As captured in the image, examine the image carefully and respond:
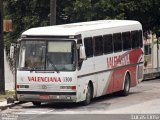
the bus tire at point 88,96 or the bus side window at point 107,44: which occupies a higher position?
the bus side window at point 107,44

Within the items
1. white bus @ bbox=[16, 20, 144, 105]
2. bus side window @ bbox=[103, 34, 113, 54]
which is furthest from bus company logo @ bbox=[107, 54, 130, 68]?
white bus @ bbox=[16, 20, 144, 105]

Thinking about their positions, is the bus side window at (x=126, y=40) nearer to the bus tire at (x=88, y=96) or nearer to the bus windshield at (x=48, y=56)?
the bus tire at (x=88, y=96)

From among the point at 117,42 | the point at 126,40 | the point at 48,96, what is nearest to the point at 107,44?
the point at 117,42

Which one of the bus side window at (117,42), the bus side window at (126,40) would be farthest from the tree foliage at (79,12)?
the bus side window at (117,42)

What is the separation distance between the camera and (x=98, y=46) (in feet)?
73.6

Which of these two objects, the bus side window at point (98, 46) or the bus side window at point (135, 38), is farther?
the bus side window at point (135, 38)

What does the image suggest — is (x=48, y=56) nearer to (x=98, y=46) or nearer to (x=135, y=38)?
(x=98, y=46)

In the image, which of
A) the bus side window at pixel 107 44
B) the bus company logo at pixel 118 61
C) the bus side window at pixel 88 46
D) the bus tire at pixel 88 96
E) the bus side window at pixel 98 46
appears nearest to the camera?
the bus tire at pixel 88 96

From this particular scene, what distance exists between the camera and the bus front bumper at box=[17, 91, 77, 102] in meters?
20.0

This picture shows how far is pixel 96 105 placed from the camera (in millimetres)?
21156

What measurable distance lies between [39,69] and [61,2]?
18.9 meters

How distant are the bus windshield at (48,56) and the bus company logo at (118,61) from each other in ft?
10.9

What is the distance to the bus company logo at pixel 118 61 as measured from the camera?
2340 cm

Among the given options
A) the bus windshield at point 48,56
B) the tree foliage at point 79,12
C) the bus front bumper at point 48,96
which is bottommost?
the bus front bumper at point 48,96
